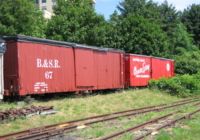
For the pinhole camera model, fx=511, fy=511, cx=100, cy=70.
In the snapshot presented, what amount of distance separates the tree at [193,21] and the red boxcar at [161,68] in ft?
170

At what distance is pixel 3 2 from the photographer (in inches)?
2275

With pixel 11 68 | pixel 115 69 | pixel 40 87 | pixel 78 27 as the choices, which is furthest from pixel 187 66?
pixel 11 68

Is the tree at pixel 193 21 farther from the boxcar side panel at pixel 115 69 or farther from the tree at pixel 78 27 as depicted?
the boxcar side panel at pixel 115 69

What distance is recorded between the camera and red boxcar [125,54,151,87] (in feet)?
130

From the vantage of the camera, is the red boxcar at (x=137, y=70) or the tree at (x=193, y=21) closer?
the red boxcar at (x=137, y=70)

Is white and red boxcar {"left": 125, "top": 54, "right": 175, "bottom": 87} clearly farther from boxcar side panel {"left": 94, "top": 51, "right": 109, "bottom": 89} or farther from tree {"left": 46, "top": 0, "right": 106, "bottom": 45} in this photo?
tree {"left": 46, "top": 0, "right": 106, "bottom": 45}

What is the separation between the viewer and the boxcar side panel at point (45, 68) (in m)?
24.2

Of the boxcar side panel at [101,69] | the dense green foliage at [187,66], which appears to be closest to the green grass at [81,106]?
the boxcar side panel at [101,69]

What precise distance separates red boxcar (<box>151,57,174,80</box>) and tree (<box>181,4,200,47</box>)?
52.0 metres

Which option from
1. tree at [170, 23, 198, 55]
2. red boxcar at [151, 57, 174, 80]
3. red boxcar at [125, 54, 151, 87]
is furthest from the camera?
tree at [170, 23, 198, 55]

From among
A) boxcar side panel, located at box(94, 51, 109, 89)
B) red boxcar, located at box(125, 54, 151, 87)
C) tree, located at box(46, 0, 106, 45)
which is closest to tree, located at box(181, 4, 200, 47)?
tree, located at box(46, 0, 106, 45)

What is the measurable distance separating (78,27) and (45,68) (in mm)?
43764

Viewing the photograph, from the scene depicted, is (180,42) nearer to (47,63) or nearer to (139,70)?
(139,70)

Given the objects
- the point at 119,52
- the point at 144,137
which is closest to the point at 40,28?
the point at 119,52
